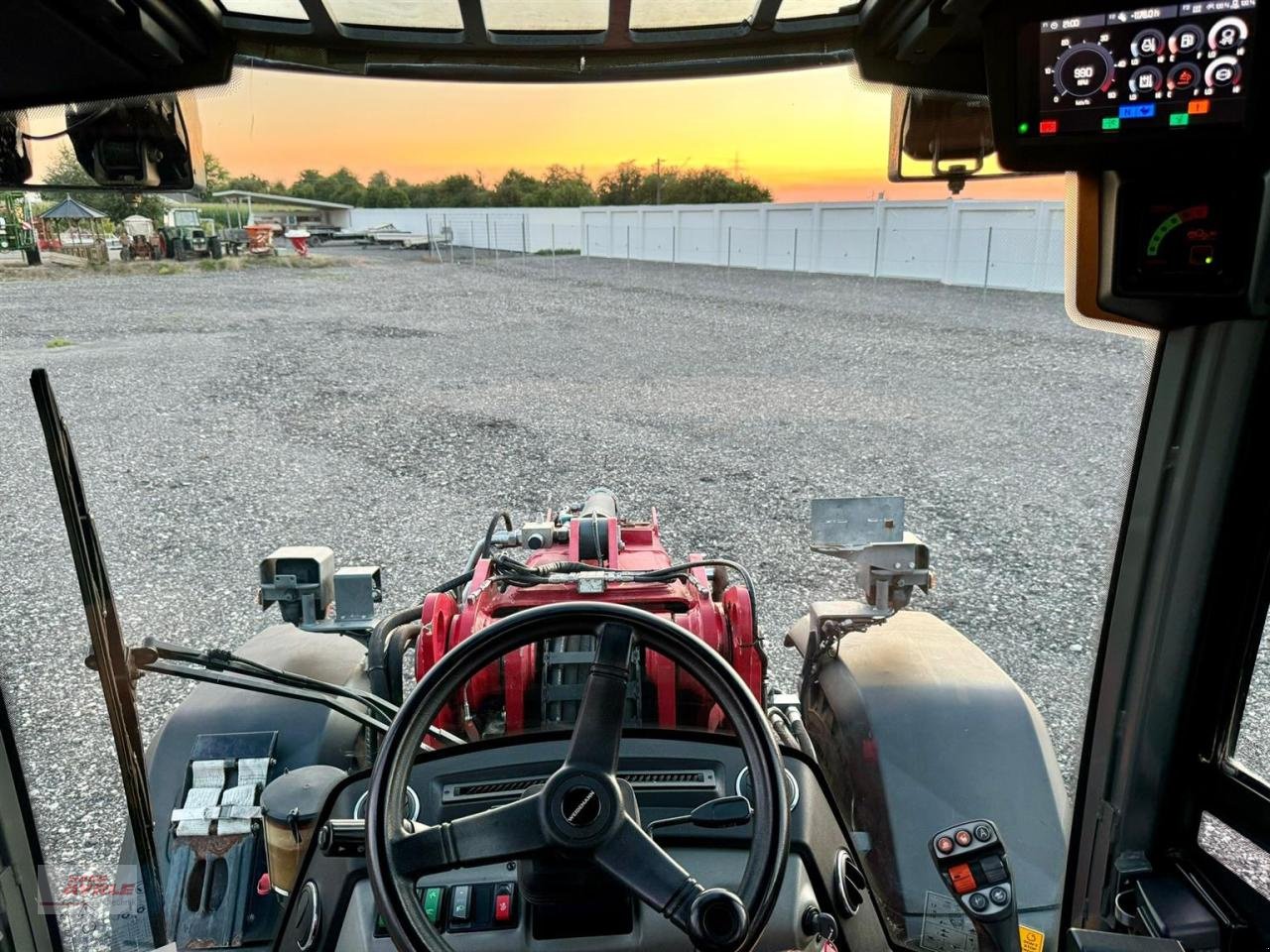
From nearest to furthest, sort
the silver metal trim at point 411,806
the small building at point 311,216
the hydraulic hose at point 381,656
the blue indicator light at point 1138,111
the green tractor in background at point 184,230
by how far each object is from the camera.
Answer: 1. the blue indicator light at point 1138,111
2. the silver metal trim at point 411,806
3. the hydraulic hose at point 381,656
4. the green tractor in background at point 184,230
5. the small building at point 311,216

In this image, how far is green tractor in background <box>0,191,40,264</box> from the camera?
1.79 metres

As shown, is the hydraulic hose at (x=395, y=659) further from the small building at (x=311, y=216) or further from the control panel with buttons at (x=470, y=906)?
the small building at (x=311, y=216)

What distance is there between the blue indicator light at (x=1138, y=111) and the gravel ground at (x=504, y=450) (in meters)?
0.77

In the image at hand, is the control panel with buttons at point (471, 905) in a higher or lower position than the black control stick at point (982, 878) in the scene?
higher

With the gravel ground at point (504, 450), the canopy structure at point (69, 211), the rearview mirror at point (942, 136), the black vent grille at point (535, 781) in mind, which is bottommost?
the gravel ground at point (504, 450)

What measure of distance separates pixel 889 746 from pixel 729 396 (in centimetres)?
808

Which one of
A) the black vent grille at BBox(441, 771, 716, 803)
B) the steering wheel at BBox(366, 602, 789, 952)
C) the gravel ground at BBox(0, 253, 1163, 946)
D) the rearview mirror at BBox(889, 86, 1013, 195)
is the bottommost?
the gravel ground at BBox(0, 253, 1163, 946)

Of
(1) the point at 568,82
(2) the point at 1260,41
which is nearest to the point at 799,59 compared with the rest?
(1) the point at 568,82

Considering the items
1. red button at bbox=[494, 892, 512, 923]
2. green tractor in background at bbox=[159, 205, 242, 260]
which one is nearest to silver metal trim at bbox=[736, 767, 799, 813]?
red button at bbox=[494, 892, 512, 923]

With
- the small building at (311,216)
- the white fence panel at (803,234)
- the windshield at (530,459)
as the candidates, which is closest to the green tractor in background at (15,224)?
the windshield at (530,459)

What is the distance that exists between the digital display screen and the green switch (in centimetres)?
163

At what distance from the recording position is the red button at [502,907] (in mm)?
1458

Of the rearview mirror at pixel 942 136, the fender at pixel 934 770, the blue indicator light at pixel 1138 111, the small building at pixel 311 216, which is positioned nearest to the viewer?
the blue indicator light at pixel 1138 111

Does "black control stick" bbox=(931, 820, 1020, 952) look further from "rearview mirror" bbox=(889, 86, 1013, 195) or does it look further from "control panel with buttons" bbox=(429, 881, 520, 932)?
"rearview mirror" bbox=(889, 86, 1013, 195)
